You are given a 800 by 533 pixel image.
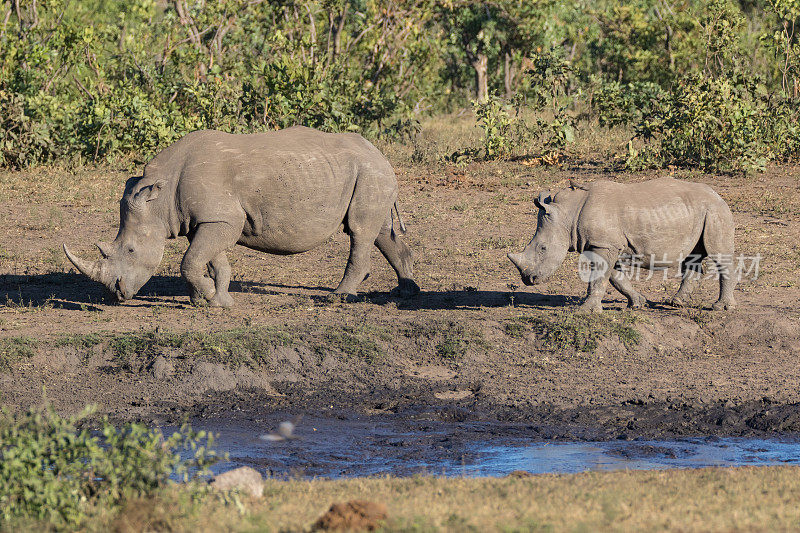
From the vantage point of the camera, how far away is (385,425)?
800cm

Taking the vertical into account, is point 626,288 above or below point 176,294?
above

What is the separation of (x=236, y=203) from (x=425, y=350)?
2.29m

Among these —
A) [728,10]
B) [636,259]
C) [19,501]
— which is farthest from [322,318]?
[728,10]

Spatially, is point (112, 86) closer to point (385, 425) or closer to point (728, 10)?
point (728, 10)

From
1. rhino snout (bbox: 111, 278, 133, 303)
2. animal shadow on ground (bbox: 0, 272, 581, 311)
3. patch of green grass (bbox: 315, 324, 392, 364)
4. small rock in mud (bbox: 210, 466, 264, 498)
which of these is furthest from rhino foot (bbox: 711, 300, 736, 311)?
small rock in mud (bbox: 210, 466, 264, 498)

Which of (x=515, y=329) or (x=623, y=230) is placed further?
(x=623, y=230)

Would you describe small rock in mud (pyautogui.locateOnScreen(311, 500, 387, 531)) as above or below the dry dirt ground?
above

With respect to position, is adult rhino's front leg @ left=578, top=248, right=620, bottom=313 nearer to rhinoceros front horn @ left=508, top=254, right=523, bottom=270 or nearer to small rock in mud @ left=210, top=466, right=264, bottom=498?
rhinoceros front horn @ left=508, top=254, right=523, bottom=270

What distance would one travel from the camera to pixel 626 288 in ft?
33.0

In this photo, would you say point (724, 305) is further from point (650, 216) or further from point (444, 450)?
point (444, 450)

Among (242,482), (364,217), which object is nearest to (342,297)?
(364,217)

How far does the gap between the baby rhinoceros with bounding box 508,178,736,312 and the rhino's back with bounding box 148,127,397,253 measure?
5.93ft

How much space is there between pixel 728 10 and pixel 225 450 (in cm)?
1338

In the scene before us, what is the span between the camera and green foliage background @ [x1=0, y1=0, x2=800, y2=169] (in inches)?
638
